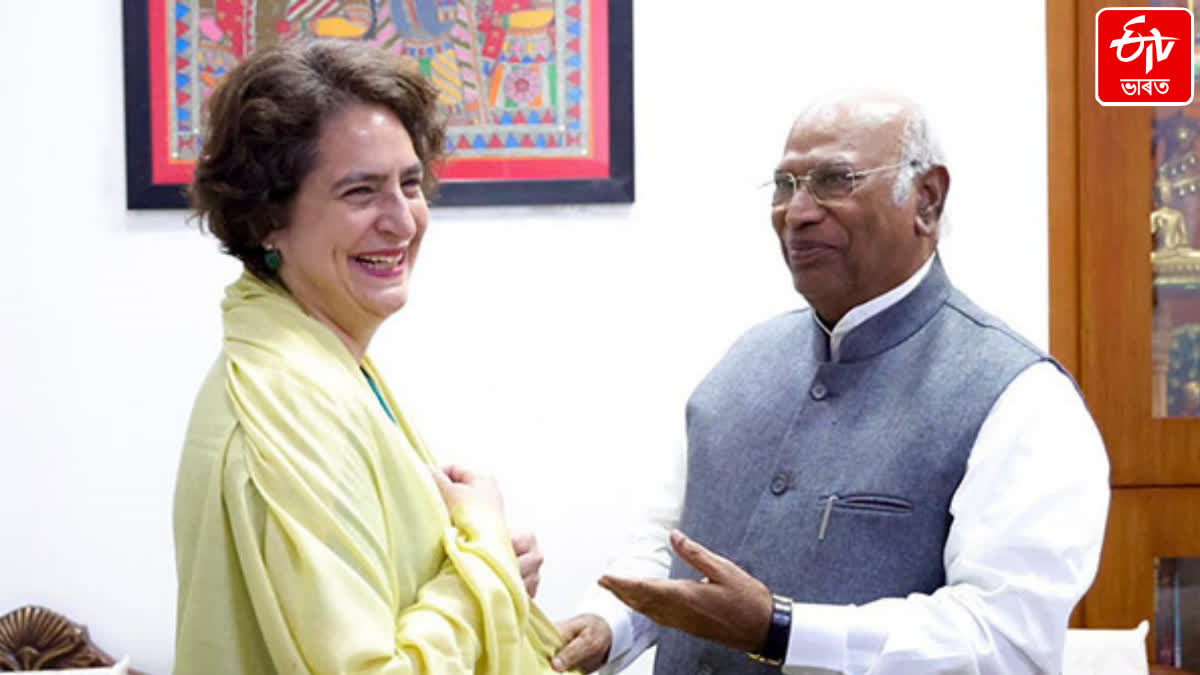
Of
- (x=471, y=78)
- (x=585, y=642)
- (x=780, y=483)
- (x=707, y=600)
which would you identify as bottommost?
(x=585, y=642)

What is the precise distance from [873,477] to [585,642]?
482mm

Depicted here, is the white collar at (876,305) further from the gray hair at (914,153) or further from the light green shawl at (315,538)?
the light green shawl at (315,538)

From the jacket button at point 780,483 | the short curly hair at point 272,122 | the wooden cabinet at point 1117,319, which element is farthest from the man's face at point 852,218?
the wooden cabinet at point 1117,319

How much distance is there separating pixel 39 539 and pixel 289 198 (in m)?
1.75

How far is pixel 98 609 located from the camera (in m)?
2.87

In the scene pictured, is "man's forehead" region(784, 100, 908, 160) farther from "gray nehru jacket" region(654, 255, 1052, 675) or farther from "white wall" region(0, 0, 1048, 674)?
"white wall" region(0, 0, 1048, 674)

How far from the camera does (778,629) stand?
1747mm

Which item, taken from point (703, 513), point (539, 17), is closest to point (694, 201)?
point (539, 17)

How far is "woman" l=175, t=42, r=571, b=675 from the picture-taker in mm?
1300

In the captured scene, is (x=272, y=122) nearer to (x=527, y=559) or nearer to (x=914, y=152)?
(x=527, y=559)

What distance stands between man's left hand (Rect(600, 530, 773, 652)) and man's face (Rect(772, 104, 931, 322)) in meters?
0.50

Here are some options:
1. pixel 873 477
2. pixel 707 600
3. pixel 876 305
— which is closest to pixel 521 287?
pixel 876 305

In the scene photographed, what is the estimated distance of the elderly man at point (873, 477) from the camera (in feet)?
5.74

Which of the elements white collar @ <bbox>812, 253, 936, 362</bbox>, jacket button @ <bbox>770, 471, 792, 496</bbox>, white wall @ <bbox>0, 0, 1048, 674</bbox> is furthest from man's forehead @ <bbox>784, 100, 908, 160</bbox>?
white wall @ <bbox>0, 0, 1048, 674</bbox>
